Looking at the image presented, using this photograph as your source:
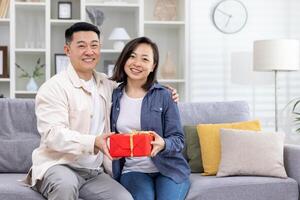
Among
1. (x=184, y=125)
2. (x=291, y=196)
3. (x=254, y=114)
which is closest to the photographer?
(x=291, y=196)

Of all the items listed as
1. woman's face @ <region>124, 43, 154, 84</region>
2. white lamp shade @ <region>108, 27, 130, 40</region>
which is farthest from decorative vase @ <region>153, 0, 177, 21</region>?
woman's face @ <region>124, 43, 154, 84</region>

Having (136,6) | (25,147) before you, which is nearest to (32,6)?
(136,6)

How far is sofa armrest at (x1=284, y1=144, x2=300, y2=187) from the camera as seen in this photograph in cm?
292

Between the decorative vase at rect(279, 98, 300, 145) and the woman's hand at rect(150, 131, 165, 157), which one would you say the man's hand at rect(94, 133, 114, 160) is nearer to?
the woman's hand at rect(150, 131, 165, 157)

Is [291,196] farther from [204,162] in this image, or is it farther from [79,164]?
[79,164]

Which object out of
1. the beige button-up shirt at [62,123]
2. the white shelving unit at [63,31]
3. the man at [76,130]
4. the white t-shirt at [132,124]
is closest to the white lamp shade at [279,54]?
the white shelving unit at [63,31]

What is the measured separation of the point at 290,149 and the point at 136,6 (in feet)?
7.49

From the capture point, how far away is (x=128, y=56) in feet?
8.55

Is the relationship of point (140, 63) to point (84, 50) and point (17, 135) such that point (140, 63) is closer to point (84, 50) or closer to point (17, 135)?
point (84, 50)

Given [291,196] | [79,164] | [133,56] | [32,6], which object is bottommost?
[291,196]

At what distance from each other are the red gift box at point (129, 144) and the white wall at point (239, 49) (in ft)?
9.70

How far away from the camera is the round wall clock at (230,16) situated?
202 inches

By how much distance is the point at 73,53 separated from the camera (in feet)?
8.52

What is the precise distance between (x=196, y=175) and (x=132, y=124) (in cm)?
66
